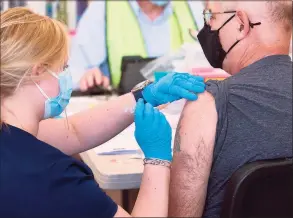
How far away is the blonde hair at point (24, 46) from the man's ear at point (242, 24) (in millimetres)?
538

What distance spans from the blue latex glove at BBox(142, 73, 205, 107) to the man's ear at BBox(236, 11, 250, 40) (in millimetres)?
211

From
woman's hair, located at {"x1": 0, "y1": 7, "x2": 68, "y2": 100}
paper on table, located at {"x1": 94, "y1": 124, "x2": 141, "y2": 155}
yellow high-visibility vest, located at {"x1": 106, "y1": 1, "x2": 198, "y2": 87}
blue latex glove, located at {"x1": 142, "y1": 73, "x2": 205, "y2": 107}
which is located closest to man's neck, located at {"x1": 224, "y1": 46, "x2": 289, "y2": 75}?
blue latex glove, located at {"x1": 142, "y1": 73, "x2": 205, "y2": 107}

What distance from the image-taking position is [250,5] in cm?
151

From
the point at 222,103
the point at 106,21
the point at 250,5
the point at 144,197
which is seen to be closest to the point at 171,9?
the point at 106,21

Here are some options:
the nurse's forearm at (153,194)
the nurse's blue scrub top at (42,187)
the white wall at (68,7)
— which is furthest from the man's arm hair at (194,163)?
the white wall at (68,7)

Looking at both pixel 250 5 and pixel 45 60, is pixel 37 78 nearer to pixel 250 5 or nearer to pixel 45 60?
pixel 45 60

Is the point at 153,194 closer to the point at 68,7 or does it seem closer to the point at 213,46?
the point at 213,46

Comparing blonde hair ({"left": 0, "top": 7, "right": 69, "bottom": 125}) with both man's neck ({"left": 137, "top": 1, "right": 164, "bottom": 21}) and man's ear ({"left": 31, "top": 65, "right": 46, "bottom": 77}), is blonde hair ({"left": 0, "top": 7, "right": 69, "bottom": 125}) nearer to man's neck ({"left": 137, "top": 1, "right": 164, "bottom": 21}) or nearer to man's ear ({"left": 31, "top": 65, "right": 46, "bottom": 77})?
man's ear ({"left": 31, "top": 65, "right": 46, "bottom": 77})

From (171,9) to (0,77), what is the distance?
7.41ft

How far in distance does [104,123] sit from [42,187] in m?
0.44

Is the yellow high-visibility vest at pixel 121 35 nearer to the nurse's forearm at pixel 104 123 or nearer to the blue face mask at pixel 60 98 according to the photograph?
the nurse's forearm at pixel 104 123

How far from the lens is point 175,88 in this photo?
54.2 inches

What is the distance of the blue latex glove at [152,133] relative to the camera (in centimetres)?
124

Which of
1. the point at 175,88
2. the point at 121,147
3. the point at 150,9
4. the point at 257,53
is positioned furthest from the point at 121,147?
the point at 150,9
